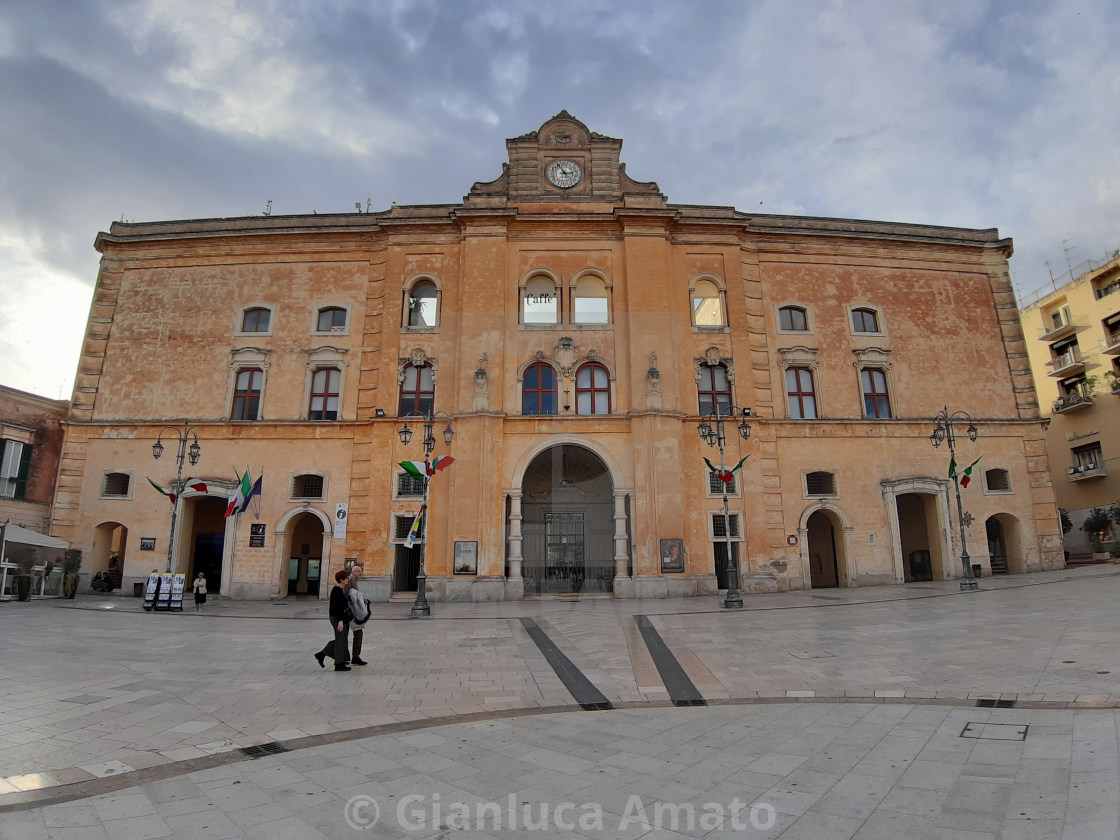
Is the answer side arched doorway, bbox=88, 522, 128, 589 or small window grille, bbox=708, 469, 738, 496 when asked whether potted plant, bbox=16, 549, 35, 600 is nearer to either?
side arched doorway, bbox=88, 522, 128, 589

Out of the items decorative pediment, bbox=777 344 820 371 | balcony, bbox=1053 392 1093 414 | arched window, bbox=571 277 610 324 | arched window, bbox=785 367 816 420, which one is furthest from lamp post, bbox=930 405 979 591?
balcony, bbox=1053 392 1093 414

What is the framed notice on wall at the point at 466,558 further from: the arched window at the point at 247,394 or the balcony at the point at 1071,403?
the balcony at the point at 1071,403

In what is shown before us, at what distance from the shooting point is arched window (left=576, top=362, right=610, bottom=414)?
26891 millimetres

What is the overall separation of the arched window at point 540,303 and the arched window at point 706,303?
252 inches

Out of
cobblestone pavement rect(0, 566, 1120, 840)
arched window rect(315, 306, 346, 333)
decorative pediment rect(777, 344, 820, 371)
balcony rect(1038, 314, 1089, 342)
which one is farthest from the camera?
balcony rect(1038, 314, 1089, 342)

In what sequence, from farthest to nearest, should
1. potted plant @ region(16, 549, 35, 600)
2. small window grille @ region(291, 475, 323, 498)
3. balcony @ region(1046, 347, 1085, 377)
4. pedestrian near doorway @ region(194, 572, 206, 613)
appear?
balcony @ region(1046, 347, 1085, 377), small window grille @ region(291, 475, 323, 498), potted plant @ region(16, 549, 35, 600), pedestrian near doorway @ region(194, 572, 206, 613)

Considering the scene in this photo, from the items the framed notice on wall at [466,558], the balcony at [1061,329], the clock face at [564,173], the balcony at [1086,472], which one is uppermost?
the clock face at [564,173]

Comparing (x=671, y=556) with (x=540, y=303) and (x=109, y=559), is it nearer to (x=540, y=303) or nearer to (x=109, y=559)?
(x=540, y=303)

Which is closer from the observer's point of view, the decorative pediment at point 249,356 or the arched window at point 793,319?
the decorative pediment at point 249,356

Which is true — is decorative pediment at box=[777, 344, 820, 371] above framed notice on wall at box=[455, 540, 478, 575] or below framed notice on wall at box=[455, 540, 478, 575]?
above

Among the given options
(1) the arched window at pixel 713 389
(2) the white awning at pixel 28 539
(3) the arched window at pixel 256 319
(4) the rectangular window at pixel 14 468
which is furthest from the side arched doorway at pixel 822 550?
(4) the rectangular window at pixel 14 468

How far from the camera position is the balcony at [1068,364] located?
129 feet

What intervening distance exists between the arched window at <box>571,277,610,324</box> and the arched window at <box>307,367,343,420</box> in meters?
10.9

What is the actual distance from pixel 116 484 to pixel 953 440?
3582 centimetres
